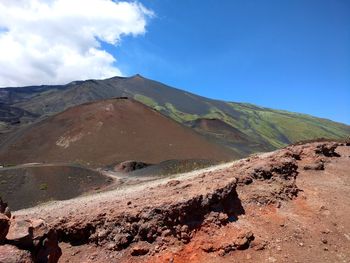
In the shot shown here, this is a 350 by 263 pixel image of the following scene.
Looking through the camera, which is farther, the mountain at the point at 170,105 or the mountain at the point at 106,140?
the mountain at the point at 170,105

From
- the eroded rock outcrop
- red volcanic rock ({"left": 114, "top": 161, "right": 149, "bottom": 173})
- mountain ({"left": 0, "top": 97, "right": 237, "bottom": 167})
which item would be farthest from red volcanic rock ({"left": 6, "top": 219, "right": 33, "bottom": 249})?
mountain ({"left": 0, "top": 97, "right": 237, "bottom": 167})

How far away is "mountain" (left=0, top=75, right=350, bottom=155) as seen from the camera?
120688mm

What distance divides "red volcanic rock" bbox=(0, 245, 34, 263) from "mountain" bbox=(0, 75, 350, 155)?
100966mm

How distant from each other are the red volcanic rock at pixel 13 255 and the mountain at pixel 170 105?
10097cm

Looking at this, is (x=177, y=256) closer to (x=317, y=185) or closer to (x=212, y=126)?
(x=317, y=185)

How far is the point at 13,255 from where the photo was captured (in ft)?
19.9

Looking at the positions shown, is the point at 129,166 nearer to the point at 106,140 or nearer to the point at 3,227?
A: the point at 106,140

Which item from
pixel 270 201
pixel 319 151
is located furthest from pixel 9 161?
pixel 270 201

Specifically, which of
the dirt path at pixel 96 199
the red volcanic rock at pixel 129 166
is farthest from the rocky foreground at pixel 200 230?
the red volcanic rock at pixel 129 166

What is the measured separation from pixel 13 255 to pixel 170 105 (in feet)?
410

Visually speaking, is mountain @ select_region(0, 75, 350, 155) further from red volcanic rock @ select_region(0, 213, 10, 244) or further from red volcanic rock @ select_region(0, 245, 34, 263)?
red volcanic rock @ select_region(0, 245, 34, 263)

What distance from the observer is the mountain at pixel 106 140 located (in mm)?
52312

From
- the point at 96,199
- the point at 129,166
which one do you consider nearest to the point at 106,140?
the point at 129,166

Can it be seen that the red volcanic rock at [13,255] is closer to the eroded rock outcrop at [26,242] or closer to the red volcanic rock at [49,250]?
the eroded rock outcrop at [26,242]
